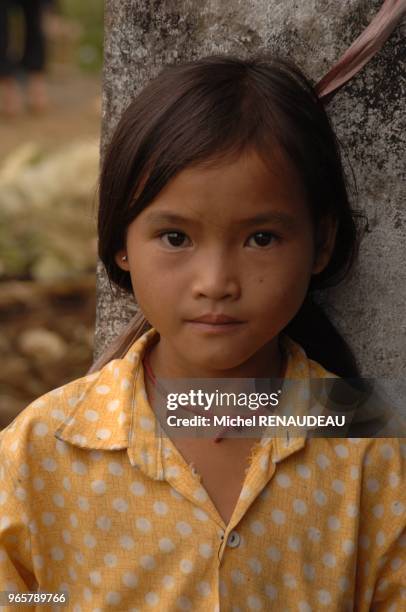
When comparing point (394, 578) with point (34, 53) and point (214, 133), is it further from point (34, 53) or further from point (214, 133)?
point (34, 53)

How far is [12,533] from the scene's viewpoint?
6.58 feet

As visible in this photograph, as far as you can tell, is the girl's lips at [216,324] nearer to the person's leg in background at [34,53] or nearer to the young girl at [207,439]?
the young girl at [207,439]

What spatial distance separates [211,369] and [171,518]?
28 centimetres

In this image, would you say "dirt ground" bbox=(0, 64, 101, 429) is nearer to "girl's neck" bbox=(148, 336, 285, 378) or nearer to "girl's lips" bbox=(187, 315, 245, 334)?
"girl's neck" bbox=(148, 336, 285, 378)

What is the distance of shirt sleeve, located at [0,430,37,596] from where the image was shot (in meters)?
1.99

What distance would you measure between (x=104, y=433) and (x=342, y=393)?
1.61ft

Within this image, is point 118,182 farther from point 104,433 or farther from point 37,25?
point 37,25

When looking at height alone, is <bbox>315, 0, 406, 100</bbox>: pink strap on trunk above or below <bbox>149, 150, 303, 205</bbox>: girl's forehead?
above

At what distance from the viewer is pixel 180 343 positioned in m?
1.96

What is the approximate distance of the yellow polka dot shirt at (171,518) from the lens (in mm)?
1964

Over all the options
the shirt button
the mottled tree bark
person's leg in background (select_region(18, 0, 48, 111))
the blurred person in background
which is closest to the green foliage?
the blurred person in background

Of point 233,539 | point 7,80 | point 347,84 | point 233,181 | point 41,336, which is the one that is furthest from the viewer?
point 7,80

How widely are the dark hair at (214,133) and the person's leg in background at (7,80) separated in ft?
24.4

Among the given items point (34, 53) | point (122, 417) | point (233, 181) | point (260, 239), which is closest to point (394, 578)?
point (122, 417)
